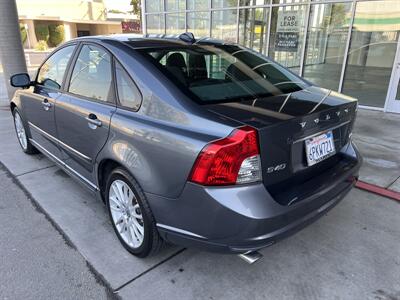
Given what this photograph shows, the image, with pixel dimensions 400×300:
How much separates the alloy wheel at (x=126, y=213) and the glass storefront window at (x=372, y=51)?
6.76 metres

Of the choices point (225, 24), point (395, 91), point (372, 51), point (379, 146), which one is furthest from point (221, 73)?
point (225, 24)

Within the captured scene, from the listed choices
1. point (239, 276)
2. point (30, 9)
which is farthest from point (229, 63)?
point (30, 9)

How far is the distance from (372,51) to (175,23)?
7.12 meters

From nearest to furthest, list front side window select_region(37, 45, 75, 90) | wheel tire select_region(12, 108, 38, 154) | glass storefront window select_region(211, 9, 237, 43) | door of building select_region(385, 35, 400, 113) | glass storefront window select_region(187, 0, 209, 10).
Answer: front side window select_region(37, 45, 75, 90)
wheel tire select_region(12, 108, 38, 154)
door of building select_region(385, 35, 400, 113)
glass storefront window select_region(211, 9, 237, 43)
glass storefront window select_region(187, 0, 209, 10)

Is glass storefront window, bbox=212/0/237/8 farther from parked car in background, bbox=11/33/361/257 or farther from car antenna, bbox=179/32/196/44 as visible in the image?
car antenna, bbox=179/32/196/44

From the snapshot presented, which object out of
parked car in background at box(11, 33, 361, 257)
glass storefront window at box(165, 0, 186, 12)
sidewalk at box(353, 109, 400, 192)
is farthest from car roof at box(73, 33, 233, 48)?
glass storefront window at box(165, 0, 186, 12)

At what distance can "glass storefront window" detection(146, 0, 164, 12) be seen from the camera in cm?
1241

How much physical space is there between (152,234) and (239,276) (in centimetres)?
67

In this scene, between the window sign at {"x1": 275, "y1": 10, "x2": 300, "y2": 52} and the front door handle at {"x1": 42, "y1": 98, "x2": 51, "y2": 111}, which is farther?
the window sign at {"x1": 275, "y1": 10, "x2": 300, "y2": 52}

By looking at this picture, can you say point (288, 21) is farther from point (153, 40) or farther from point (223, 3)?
point (153, 40)

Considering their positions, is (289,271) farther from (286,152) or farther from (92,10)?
(92,10)

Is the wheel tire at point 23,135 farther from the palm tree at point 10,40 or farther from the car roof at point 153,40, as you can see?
the palm tree at point 10,40

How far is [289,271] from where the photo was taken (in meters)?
2.35

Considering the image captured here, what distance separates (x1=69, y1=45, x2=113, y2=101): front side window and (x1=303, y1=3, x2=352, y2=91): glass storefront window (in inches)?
261
